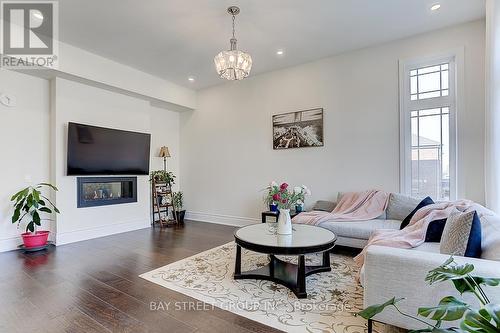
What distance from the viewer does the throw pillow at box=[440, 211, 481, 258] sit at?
5.59 feet

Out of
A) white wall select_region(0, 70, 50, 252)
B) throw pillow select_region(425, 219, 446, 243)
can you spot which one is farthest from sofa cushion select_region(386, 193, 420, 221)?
white wall select_region(0, 70, 50, 252)

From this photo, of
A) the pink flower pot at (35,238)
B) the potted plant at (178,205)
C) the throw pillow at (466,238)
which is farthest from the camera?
the potted plant at (178,205)

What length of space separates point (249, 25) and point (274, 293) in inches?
133

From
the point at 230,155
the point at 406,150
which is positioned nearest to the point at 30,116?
the point at 230,155

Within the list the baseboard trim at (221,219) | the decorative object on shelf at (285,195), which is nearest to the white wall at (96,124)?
the baseboard trim at (221,219)

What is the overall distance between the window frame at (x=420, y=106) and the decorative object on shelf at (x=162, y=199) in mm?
4748

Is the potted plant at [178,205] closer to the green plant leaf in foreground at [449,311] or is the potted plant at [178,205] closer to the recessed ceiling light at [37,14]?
the recessed ceiling light at [37,14]

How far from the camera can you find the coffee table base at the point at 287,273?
8.05 feet

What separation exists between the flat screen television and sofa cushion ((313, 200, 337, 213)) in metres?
3.62

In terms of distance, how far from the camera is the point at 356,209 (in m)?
3.98

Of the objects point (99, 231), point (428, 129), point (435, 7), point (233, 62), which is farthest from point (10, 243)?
point (435, 7)

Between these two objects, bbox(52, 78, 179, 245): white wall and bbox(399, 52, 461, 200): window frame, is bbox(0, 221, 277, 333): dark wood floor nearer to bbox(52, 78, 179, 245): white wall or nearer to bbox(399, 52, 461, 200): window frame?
bbox(52, 78, 179, 245): white wall

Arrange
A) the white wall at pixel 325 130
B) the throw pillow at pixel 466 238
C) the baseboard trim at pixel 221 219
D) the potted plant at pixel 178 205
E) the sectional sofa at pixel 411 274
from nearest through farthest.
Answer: the sectional sofa at pixel 411 274 < the throw pillow at pixel 466 238 < the white wall at pixel 325 130 < the baseboard trim at pixel 221 219 < the potted plant at pixel 178 205

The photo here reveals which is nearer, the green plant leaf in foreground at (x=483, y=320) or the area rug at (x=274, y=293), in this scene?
the green plant leaf in foreground at (x=483, y=320)
